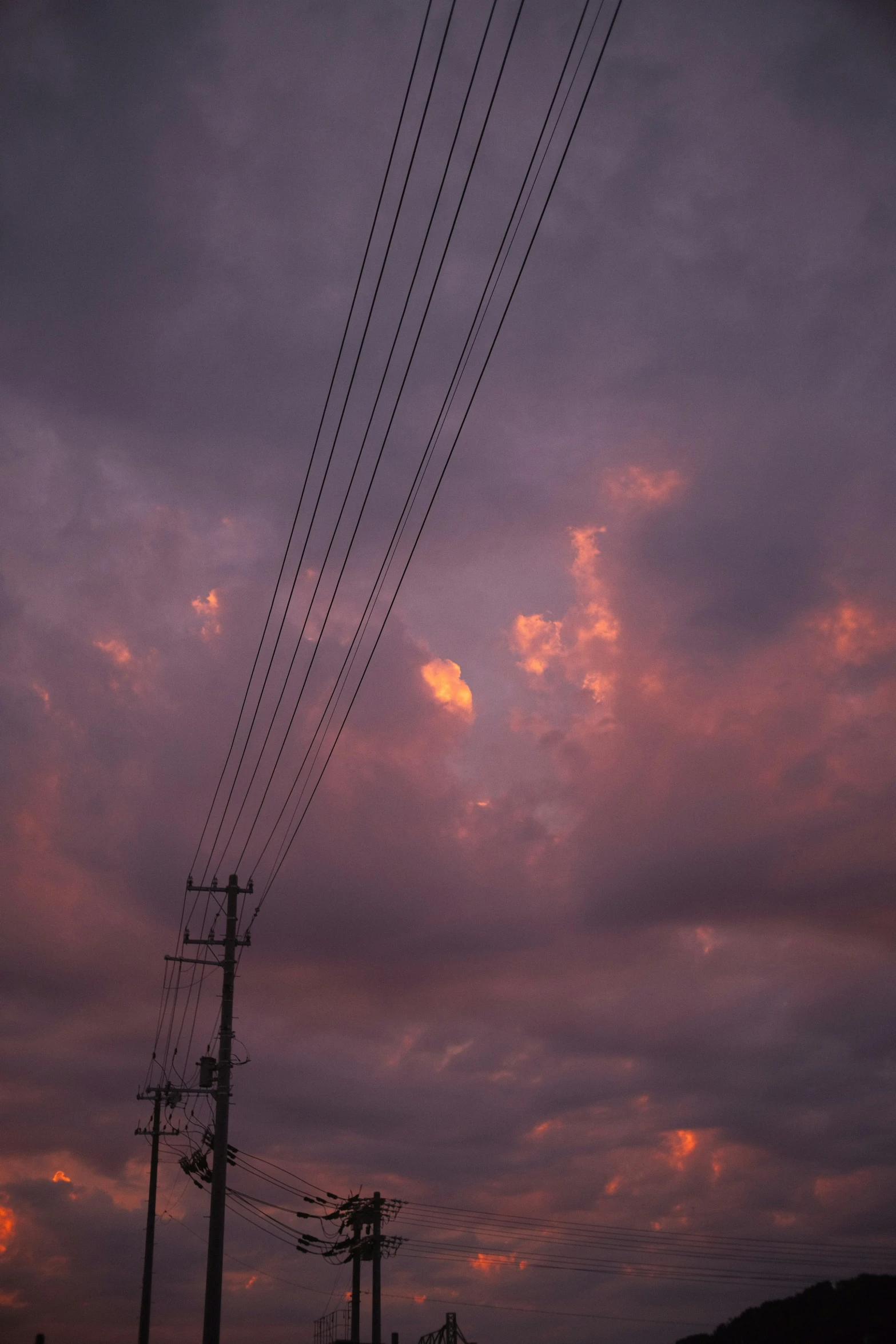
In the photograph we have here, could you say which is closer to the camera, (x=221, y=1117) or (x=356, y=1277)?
(x=221, y=1117)

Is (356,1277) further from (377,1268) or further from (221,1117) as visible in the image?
Result: (221,1117)

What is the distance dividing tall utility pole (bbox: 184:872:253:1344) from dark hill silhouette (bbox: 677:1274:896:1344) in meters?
29.8

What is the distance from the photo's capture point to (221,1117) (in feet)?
100

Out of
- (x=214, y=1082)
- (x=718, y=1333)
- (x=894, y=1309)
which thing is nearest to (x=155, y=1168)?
(x=214, y=1082)

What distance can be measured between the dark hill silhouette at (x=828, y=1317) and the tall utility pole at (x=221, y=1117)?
97.7 ft

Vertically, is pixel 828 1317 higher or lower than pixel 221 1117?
lower

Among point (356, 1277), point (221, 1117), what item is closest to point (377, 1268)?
point (356, 1277)

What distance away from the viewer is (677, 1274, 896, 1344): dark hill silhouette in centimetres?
4553

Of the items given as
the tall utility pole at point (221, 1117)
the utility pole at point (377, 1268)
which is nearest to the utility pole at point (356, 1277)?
the utility pole at point (377, 1268)

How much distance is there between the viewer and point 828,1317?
47938 millimetres

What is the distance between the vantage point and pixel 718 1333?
54750mm

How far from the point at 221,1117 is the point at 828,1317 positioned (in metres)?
34.1

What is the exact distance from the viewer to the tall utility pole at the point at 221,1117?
90.0ft

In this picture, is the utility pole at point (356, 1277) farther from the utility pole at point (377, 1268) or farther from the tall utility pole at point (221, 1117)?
the tall utility pole at point (221, 1117)
